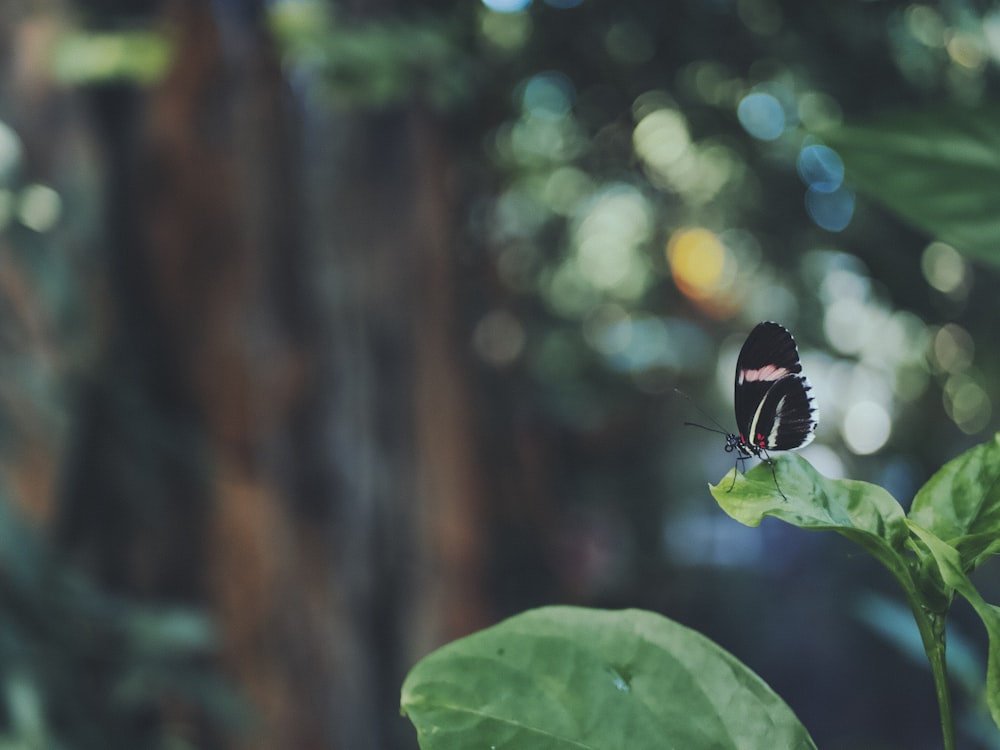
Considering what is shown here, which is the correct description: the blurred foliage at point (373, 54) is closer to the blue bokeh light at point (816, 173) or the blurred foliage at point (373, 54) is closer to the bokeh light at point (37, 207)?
the bokeh light at point (37, 207)

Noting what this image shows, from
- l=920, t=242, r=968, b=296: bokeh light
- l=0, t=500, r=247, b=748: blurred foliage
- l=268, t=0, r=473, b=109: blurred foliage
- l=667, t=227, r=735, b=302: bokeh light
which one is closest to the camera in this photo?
l=0, t=500, r=247, b=748: blurred foliage

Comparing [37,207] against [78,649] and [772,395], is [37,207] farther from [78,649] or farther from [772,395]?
[772,395]

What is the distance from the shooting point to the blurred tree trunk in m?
1.62

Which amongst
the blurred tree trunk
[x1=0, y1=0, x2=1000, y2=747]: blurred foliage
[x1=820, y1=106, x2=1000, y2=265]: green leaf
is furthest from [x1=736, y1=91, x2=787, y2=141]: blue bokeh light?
[x1=820, y1=106, x2=1000, y2=265]: green leaf

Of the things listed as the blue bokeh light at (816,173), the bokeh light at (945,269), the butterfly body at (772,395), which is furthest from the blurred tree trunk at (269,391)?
the butterfly body at (772,395)

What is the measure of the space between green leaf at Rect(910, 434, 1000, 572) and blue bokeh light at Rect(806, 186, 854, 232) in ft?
5.08

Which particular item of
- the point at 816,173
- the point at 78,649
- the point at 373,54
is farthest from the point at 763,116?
the point at 78,649

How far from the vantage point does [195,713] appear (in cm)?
165

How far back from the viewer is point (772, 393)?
0.33 meters

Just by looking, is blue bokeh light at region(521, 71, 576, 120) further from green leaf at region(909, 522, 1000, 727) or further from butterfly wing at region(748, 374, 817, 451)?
green leaf at region(909, 522, 1000, 727)

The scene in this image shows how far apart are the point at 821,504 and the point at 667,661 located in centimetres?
6

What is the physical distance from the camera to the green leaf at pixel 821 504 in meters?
0.20

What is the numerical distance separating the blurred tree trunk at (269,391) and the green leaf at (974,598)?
1.40 meters

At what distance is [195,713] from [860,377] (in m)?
1.97
